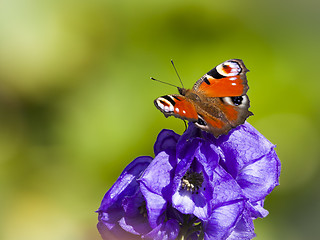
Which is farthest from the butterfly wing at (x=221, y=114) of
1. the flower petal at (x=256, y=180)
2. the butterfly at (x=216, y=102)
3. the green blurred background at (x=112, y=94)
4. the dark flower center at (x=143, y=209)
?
the green blurred background at (x=112, y=94)

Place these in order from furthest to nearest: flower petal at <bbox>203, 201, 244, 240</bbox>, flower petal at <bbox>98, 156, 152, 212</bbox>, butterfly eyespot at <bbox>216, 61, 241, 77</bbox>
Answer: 1. butterfly eyespot at <bbox>216, 61, 241, 77</bbox>
2. flower petal at <bbox>98, 156, 152, 212</bbox>
3. flower petal at <bbox>203, 201, 244, 240</bbox>

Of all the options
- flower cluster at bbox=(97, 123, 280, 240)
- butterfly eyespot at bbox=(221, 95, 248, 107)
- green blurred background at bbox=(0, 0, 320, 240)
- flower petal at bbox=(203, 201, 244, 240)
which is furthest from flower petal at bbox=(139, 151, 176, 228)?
green blurred background at bbox=(0, 0, 320, 240)

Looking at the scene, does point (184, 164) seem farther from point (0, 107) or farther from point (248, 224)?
point (0, 107)

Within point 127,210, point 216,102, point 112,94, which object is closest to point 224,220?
point 127,210

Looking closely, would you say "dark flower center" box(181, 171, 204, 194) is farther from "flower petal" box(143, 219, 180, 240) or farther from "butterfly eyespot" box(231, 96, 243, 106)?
"butterfly eyespot" box(231, 96, 243, 106)

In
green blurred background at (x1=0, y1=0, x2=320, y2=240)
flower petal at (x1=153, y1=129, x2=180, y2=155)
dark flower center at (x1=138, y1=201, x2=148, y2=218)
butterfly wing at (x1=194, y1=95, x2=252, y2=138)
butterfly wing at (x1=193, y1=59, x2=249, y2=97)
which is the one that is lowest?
green blurred background at (x1=0, y1=0, x2=320, y2=240)

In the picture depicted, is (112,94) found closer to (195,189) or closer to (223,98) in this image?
(223,98)

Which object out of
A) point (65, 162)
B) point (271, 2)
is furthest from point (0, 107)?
point (271, 2)
